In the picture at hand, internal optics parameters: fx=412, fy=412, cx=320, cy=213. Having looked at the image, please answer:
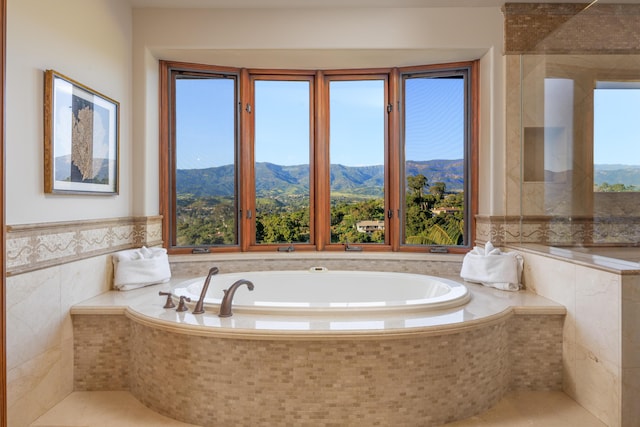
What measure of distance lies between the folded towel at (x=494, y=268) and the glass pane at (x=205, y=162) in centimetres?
184

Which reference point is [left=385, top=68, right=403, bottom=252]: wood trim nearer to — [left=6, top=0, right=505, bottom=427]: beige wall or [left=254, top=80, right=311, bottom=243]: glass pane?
[left=6, top=0, right=505, bottom=427]: beige wall

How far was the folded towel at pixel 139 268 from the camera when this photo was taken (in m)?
2.68

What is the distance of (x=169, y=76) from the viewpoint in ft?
10.7

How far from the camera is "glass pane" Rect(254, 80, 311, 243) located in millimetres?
3449

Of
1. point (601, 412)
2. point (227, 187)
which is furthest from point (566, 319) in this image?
point (227, 187)

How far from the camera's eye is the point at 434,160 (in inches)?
132

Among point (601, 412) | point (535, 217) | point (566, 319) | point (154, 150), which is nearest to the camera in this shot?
point (601, 412)

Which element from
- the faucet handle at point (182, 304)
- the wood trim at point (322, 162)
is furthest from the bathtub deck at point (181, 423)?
the wood trim at point (322, 162)

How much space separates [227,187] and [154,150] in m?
0.62

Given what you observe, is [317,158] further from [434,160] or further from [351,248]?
[434,160]

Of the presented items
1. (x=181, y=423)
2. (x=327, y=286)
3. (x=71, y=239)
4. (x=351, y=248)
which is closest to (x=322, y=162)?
(x=351, y=248)

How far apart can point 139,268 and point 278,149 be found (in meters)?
1.43

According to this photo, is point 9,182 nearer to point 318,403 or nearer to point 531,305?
point 318,403

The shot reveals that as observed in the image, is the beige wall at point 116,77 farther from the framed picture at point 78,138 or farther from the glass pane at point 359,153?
the glass pane at point 359,153
